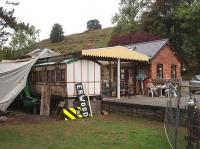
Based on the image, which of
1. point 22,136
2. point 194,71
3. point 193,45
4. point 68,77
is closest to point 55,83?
point 68,77

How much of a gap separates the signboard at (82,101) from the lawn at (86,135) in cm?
148

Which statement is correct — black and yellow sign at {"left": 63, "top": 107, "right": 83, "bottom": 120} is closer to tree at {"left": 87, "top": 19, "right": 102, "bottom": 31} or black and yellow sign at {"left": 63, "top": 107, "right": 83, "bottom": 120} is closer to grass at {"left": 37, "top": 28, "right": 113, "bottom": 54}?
grass at {"left": 37, "top": 28, "right": 113, "bottom": 54}

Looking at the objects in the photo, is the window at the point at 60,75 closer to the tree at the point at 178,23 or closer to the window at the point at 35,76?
the window at the point at 35,76

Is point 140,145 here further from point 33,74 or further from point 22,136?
point 33,74

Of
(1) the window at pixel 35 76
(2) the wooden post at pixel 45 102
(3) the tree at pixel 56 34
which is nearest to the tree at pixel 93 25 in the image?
(3) the tree at pixel 56 34

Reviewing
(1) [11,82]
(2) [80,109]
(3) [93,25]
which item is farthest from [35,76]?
(3) [93,25]

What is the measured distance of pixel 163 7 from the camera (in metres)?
41.0

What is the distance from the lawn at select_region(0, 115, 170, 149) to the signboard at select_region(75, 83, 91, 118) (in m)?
1.48

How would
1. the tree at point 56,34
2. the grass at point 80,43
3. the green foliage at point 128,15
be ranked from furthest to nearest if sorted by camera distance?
the tree at point 56,34 < the grass at point 80,43 < the green foliage at point 128,15

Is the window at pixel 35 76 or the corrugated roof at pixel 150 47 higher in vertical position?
the corrugated roof at pixel 150 47

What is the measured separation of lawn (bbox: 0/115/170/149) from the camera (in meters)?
9.07

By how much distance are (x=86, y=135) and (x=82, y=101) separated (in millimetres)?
5312

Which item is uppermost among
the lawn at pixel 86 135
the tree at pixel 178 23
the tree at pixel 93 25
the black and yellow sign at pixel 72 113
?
the tree at pixel 93 25

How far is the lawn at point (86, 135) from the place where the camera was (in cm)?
907
